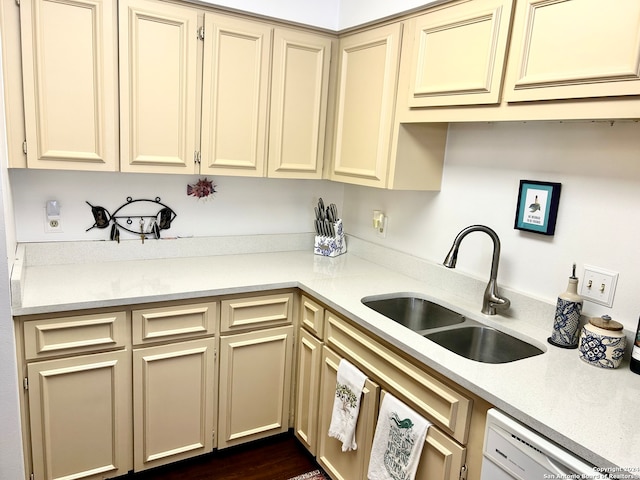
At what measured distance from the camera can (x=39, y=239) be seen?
7.06 ft

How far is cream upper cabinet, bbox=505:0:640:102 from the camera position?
1.23 metres

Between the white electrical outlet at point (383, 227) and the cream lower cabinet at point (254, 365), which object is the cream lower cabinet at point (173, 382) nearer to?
the cream lower cabinet at point (254, 365)

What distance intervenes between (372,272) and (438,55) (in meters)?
1.09

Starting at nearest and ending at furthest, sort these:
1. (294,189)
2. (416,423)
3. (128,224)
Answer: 1. (416,423)
2. (128,224)
3. (294,189)

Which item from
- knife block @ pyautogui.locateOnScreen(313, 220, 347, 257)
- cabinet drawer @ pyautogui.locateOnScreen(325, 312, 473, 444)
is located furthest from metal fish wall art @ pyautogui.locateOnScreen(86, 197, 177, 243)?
cabinet drawer @ pyautogui.locateOnScreen(325, 312, 473, 444)

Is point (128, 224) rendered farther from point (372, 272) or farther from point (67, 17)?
point (372, 272)

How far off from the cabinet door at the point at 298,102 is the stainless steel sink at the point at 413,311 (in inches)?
33.5

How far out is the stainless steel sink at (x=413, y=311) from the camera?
2014 millimetres

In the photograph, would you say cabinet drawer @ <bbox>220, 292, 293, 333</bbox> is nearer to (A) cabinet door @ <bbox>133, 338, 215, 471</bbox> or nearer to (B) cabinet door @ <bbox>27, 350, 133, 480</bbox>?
(A) cabinet door @ <bbox>133, 338, 215, 471</bbox>

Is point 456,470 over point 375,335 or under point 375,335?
under

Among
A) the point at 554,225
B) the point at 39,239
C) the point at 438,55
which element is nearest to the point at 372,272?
the point at 554,225

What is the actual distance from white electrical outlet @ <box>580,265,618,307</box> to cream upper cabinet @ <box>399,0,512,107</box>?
0.69 metres

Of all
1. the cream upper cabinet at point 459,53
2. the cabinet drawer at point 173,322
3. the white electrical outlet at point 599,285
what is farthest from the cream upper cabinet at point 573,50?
the cabinet drawer at point 173,322

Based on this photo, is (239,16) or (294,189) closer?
(239,16)
